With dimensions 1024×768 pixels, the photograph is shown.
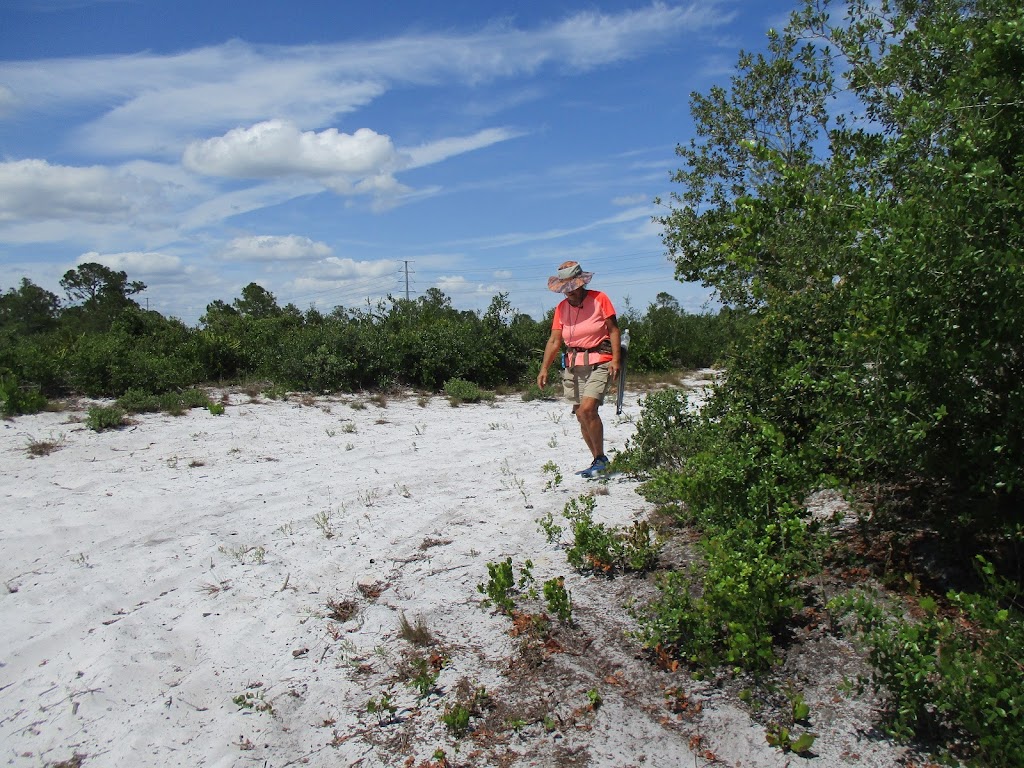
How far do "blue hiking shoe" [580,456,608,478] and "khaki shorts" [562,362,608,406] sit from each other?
521mm

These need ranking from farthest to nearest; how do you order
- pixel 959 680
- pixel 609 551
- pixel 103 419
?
pixel 103 419 → pixel 609 551 → pixel 959 680

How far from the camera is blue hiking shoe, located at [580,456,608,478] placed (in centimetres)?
627

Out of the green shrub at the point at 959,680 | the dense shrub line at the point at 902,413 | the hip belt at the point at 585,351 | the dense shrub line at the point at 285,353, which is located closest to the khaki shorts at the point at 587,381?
the hip belt at the point at 585,351

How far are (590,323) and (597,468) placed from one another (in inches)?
50.2

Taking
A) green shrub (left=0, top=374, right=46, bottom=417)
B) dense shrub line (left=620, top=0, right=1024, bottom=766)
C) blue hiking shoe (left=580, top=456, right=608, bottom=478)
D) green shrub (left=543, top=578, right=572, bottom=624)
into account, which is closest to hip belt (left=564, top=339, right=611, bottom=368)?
blue hiking shoe (left=580, top=456, right=608, bottom=478)

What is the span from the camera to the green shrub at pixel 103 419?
903 cm

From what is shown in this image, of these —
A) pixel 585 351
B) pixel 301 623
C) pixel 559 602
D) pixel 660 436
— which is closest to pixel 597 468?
pixel 660 436

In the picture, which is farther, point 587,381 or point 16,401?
point 16,401

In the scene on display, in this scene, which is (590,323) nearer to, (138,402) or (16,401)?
(138,402)

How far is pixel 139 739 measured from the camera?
3.27 meters

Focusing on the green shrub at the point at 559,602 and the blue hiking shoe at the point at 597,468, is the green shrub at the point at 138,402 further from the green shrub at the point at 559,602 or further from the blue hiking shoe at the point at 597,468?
the green shrub at the point at 559,602

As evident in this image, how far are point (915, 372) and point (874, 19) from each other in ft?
13.9

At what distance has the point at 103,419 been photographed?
9078 millimetres

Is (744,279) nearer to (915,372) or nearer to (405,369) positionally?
(915,372)
